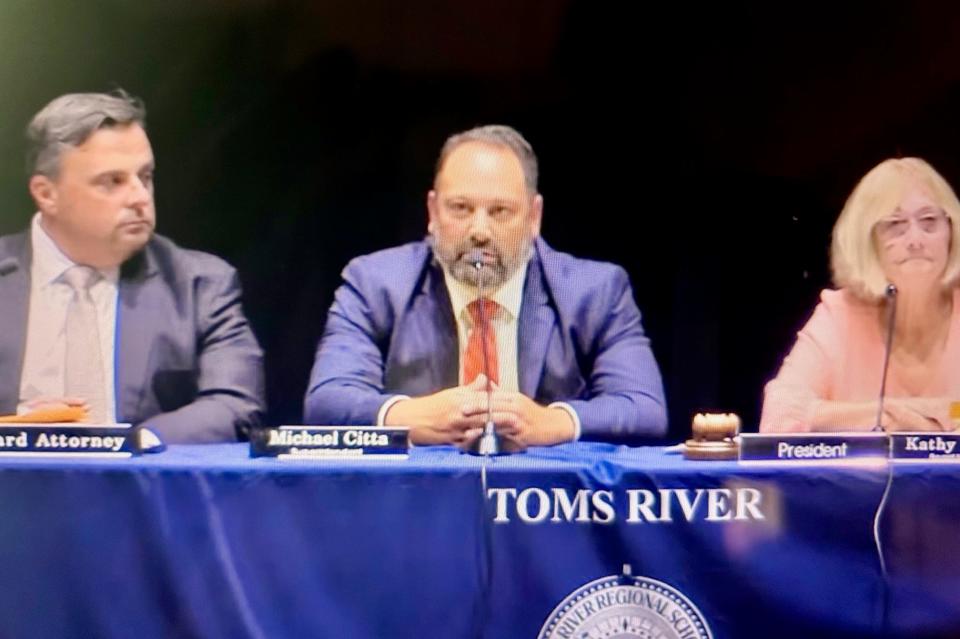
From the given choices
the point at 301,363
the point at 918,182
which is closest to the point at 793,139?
the point at 918,182

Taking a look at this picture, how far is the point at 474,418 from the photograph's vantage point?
114 inches

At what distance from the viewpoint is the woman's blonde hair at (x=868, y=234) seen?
314 cm

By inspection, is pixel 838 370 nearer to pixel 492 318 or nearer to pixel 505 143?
pixel 492 318

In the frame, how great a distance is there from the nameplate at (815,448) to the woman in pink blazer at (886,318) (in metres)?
0.40

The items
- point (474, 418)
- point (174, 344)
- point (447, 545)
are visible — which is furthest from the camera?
point (174, 344)

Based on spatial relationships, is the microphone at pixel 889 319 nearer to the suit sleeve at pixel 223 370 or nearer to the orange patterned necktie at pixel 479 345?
the orange patterned necktie at pixel 479 345

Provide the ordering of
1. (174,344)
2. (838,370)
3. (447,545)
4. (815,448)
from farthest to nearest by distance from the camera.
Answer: (838,370), (174,344), (815,448), (447,545)

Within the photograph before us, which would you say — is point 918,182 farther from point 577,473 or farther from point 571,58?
point 577,473

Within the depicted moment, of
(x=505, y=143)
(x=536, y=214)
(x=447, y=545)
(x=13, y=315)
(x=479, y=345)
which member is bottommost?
(x=447, y=545)

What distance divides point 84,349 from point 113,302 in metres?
0.15

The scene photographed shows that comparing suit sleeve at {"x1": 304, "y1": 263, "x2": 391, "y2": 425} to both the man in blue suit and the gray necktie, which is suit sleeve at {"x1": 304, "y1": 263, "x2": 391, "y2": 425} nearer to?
the man in blue suit

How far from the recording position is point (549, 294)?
306cm

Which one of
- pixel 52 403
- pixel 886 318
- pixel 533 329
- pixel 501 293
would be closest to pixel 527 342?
pixel 533 329

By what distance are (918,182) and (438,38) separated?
148 cm
